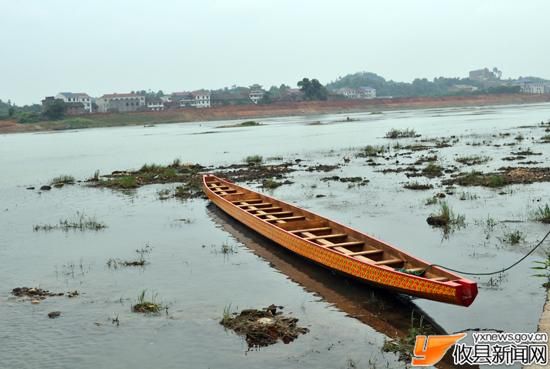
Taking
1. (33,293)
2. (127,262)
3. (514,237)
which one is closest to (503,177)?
(514,237)

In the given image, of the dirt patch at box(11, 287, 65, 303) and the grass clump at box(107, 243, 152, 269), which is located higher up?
the grass clump at box(107, 243, 152, 269)

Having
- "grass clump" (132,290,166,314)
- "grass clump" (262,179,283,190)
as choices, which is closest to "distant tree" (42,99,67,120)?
"grass clump" (262,179,283,190)

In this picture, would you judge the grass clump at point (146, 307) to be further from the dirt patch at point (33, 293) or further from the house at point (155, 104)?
the house at point (155, 104)

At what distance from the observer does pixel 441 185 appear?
19.8 meters

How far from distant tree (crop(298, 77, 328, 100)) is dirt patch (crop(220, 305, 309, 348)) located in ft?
380

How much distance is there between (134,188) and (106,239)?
9.54 metres

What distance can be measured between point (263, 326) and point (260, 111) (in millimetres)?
107344

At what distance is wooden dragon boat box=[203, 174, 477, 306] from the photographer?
24.5 feet

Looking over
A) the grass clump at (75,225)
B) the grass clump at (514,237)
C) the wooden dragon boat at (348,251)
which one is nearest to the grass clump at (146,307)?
the wooden dragon boat at (348,251)

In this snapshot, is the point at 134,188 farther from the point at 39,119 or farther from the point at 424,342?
the point at 39,119

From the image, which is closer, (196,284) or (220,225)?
(196,284)

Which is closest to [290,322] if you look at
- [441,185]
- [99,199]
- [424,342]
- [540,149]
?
[424,342]

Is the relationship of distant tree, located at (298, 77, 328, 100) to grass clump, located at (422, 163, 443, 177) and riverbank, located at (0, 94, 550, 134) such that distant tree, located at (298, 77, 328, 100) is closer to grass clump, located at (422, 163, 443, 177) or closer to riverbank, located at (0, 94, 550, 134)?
riverbank, located at (0, 94, 550, 134)

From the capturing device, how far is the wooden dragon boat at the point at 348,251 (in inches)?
294
